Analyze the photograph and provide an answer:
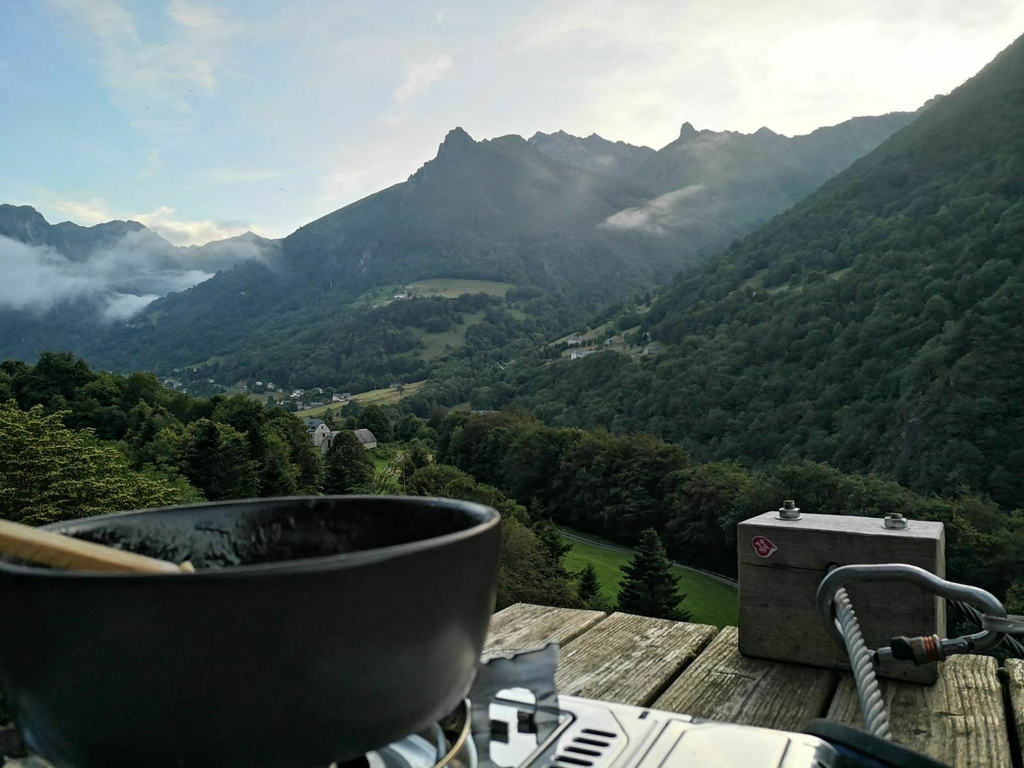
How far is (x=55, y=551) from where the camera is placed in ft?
1.82

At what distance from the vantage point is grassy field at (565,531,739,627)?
3425 cm

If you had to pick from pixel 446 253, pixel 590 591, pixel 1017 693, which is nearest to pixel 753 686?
pixel 1017 693

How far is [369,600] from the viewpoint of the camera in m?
0.51

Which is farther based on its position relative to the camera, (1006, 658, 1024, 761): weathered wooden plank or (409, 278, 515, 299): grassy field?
(409, 278, 515, 299): grassy field

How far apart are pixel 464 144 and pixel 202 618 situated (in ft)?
638

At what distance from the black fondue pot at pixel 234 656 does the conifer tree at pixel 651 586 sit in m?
33.0

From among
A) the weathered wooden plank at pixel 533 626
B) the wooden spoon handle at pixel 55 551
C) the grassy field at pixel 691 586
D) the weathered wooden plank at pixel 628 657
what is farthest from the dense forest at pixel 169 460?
the wooden spoon handle at pixel 55 551

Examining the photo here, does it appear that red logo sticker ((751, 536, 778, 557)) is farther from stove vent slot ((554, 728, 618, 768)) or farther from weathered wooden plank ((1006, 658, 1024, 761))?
stove vent slot ((554, 728, 618, 768))

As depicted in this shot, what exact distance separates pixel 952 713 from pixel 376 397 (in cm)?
9595

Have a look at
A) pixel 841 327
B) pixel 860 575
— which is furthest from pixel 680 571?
pixel 860 575

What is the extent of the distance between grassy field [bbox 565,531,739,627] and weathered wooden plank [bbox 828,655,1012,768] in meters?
32.6

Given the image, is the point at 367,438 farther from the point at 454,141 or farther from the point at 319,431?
the point at 454,141

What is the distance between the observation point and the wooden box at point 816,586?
189 centimetres

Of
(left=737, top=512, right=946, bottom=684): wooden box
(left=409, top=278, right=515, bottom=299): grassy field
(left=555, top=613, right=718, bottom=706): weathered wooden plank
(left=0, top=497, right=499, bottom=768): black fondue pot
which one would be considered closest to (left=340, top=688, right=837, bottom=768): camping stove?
(left=0, top=497, right=499, bottom=768): black fondue pot
